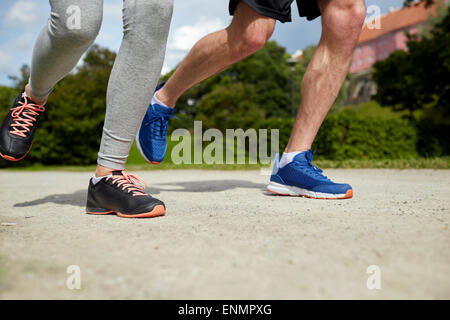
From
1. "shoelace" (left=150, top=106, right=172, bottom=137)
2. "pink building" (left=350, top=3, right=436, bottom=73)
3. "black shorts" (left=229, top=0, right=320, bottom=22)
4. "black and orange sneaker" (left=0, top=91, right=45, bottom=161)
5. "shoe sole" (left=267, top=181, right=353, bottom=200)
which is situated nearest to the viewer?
"black and orange sneaker" (left=0, top=91, right=45, bottom=161)

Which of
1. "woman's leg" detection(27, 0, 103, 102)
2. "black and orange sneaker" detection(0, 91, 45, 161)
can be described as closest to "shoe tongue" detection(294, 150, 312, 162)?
"woman's leg" detection(27, 0, 103, 102)

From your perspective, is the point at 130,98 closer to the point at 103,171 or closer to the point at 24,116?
the point at 103,171

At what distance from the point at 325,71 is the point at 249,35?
633 mm

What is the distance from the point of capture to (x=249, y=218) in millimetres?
1760

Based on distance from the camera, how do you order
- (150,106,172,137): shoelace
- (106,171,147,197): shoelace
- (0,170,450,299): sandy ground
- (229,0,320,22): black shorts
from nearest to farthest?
(0,170,450,299): sandy ground, (106,171,147,197): shoelace, (229,0,320,22): black shorts, (150,106,172,137): shoelace

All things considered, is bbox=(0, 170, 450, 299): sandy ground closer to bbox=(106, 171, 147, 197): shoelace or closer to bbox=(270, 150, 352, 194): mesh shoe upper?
bbox=(106, 171, 147, 197): shoelace

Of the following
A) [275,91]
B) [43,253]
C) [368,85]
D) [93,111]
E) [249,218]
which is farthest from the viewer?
[368,85]

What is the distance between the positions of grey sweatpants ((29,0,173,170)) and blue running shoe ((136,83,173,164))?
0.51 meters

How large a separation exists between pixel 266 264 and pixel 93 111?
12.9 m

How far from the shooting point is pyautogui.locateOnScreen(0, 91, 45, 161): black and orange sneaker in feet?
6.75

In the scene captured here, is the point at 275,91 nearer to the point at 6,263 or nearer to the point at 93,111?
the point at 93,111
